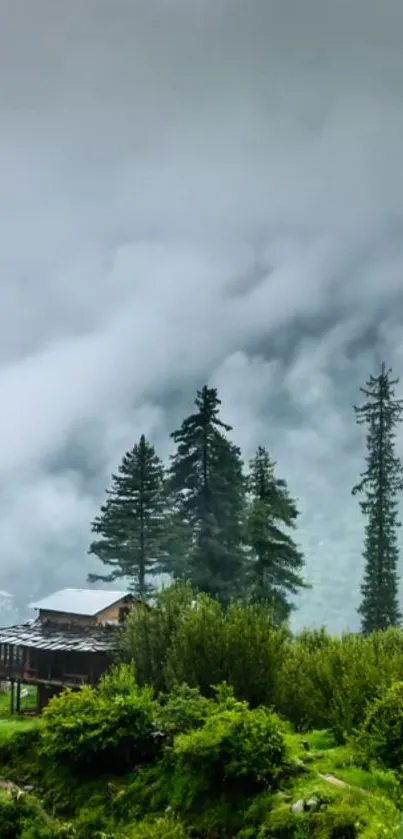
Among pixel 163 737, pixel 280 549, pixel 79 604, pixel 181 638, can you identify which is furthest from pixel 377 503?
pixel 163 737

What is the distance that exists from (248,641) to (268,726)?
5339mm

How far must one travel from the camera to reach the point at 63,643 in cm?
3525

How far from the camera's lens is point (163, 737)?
1936cm

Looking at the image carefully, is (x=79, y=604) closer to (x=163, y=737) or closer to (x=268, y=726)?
(x=163, y=737)

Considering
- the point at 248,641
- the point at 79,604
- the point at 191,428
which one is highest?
the point at 191,428

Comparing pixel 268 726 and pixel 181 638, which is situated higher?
pixel 181 638

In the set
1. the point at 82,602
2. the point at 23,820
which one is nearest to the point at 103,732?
the point at 23,820

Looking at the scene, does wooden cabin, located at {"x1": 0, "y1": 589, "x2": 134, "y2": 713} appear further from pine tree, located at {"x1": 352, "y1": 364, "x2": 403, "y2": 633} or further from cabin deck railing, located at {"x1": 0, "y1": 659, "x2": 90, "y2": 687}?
pine tree, located at {"x1": 352, "y1": 364, "x2": 403, "y2": 633}

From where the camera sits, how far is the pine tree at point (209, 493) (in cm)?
4569

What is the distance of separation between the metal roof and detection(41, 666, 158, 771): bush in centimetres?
2045

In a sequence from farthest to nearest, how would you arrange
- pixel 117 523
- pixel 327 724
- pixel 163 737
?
pixel 117 523 < pixel 327 724 < pixel 163 737

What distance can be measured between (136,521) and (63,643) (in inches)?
629

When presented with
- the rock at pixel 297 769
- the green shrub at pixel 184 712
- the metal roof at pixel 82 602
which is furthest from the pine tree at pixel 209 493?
the rock at pixel 297 769

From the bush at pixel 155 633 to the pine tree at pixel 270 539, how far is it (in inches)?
568
